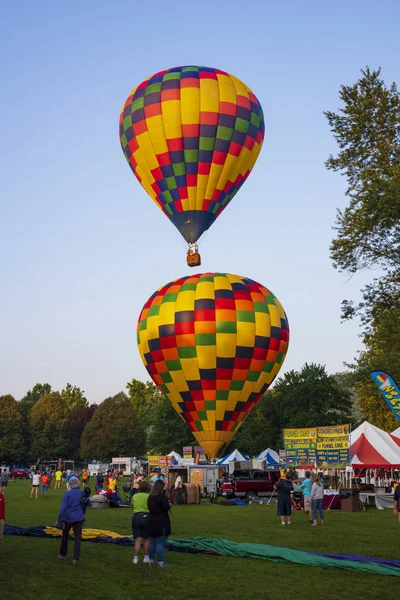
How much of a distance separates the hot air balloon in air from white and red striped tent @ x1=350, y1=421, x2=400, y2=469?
12.7 metres

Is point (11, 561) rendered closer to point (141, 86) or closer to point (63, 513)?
point (63, 513)

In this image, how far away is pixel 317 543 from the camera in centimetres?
1605

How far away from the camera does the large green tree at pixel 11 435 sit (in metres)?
105

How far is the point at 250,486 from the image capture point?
3569cm

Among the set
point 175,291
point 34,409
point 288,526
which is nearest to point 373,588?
point 288,526

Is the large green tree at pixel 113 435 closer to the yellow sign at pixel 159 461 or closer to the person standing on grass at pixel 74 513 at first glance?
the yellow sign at pixel 159 461

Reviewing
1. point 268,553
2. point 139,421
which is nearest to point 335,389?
point 139,421

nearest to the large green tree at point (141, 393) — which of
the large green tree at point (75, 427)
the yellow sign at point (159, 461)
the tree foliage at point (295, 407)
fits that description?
the large green tree at point (75, 427)

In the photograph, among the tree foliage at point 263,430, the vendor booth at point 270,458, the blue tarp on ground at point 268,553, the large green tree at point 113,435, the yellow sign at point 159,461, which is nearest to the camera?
the blue tarp on ground at point 268,553

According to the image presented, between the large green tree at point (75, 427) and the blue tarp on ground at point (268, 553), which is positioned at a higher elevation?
the large green tree at point (75, 427)

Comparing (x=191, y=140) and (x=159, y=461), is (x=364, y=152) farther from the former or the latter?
(x=159, y=461)

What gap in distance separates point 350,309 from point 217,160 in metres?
11.2

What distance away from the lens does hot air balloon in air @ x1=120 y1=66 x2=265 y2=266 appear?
3691 centimetres

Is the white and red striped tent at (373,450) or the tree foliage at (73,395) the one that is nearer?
the white and red striped tent at (373,450)
